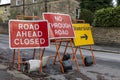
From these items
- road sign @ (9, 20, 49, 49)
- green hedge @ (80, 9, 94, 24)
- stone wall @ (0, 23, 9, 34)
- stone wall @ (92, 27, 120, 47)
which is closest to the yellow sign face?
road sign @ (9, 20, 49, 49)

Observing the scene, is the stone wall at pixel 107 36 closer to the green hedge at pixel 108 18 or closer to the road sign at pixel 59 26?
the green hedge at pixel 108 18

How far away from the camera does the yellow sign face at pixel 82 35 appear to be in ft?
35.5

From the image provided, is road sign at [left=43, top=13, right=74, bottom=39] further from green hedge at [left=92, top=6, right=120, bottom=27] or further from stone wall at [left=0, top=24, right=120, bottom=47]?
green hedge at [left=92, top=6, right=120, bottom=27]

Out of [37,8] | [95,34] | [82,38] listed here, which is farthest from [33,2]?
[82,38]

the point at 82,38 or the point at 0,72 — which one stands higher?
the point at 82,38

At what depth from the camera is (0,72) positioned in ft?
28.1

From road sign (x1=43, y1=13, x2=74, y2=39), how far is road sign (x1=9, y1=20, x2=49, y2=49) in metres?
0.33

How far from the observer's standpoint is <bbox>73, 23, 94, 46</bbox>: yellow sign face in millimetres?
10828

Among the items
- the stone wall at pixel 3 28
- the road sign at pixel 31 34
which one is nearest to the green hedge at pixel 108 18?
the road sign at pixel 31 34

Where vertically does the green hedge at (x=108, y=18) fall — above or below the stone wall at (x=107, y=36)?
above

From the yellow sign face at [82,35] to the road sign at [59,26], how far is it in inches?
22.8

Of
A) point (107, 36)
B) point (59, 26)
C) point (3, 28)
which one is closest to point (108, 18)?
point (107, 36)

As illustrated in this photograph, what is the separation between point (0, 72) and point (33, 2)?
32623mm

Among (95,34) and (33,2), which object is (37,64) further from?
(33,2)
